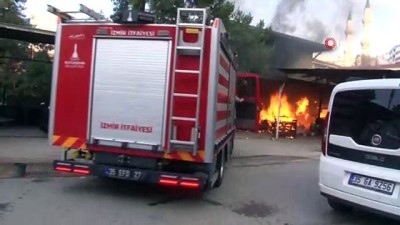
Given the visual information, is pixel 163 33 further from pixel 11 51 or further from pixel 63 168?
pixel 11 51

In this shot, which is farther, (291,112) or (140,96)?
(291,112)

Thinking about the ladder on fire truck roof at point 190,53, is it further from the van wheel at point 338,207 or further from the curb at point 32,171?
the curb at point 32,171

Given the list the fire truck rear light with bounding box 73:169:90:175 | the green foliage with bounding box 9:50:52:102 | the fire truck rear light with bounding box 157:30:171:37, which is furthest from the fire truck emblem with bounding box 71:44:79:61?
the green foliage with bounding box 9:50:52:102

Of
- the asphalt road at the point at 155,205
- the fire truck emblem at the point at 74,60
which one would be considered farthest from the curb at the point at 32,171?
the fire truck emblem at the point at 74,60

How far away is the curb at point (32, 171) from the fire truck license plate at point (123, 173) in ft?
7.61

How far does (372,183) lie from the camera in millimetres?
5793

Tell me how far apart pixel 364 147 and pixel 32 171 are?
6.28 m

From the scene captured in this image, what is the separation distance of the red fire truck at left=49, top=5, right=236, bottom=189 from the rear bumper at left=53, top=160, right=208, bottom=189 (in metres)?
0.01

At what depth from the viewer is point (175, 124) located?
6746mm

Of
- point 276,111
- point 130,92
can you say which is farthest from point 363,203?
point 276,111

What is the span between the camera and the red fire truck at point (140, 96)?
6.65 meters

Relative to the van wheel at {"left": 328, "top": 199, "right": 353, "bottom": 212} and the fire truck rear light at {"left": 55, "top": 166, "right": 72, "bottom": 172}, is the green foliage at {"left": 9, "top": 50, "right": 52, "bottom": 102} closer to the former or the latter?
the fire truck rear light at {"left": 55, "top": 166, "right": 72, "bottom": 172}

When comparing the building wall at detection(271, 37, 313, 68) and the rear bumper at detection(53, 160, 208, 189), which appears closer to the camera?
the rear bumper at detection(53, 160, 208, 189)

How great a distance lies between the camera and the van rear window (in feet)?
18.8
